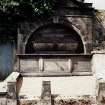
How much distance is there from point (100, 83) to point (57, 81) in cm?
276

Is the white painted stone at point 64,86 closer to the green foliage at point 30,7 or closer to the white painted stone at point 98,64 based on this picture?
the white painted stone at point 98,64

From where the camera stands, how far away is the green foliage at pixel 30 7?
15398 mm

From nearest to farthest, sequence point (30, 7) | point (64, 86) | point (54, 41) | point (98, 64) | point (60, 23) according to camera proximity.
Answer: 1. point (64, 86)
2. point (98, 64)
3. point (30, 7)
4. point (60, 23)
5. point (54, 41)

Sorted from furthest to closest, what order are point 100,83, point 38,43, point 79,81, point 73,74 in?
point 38,43 < point 73,74 < point 79,81 < point 100,83

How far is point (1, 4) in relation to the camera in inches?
599

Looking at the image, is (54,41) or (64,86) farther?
(54,41)

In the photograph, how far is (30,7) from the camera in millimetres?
15562

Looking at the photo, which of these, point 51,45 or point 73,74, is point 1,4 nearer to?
point 51,45

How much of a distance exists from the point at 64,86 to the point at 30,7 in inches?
174

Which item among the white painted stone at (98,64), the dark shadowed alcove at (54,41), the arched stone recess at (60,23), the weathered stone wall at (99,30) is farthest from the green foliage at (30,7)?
the white painted stone at (98,64)

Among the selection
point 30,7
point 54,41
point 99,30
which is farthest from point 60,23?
point 99,30

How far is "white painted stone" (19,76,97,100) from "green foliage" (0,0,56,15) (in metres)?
3.13

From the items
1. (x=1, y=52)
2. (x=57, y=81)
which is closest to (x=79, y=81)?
(x=57, y=81)

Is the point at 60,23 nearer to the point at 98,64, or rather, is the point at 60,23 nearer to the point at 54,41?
the point at 54,41
